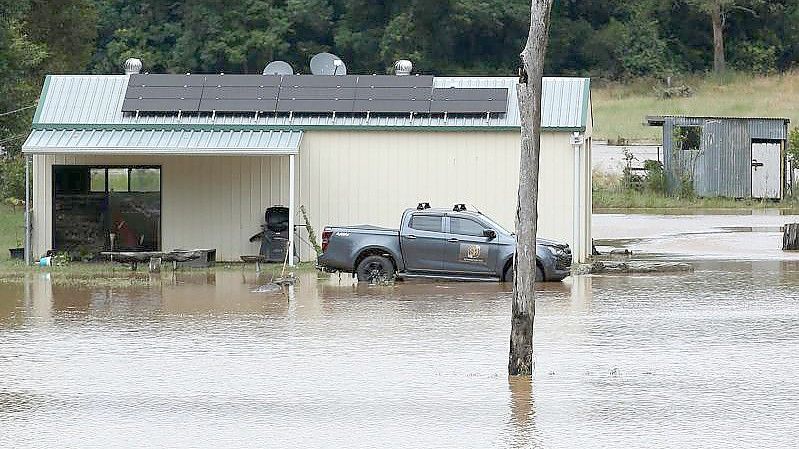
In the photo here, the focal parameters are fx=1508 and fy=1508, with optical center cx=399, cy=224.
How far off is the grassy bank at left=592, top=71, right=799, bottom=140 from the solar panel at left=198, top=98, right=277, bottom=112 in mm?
37969

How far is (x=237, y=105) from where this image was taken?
32.4m

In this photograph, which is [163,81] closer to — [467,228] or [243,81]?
[243,81]

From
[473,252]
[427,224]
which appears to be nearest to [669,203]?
[473,252]

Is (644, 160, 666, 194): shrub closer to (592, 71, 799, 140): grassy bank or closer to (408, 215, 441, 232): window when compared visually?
(592, 71, 799, 140): grassy bank

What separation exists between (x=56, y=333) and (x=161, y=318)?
2144 millimetres

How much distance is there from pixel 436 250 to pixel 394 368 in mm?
10584

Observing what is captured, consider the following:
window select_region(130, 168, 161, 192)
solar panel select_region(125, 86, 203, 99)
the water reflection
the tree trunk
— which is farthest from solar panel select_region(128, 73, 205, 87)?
the tree trunk

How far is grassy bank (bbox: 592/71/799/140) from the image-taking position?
72438 millimetres

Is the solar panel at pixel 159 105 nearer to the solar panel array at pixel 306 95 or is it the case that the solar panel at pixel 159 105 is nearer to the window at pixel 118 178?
the solar panel array at pixel 306 95

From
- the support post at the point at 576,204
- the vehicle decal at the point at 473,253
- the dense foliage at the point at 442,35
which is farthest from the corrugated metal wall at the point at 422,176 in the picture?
the dense foliage at the point at 442,35

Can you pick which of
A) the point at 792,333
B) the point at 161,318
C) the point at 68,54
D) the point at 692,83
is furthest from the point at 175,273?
the point at 692,83

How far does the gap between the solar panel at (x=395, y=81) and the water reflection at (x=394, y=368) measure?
854 centimetres

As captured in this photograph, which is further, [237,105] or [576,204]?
[237,105]

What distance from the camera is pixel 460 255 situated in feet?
86.4
